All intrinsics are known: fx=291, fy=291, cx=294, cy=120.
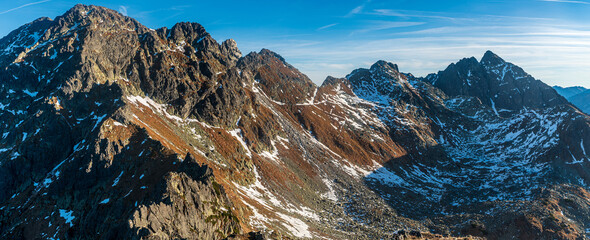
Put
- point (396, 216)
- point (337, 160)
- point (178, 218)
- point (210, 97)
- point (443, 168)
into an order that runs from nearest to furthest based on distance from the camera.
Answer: point (178, 218) < point (396, 216) < point (210, 97) < point (337, 160) < point (443, 168)

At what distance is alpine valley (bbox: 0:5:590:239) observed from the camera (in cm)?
6456

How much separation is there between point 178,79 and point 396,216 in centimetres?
12066

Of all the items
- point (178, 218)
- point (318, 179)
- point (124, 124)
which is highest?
point (124, 124)

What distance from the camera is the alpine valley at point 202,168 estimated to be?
6456 centimetres

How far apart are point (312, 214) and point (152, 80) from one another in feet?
316

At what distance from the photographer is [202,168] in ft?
216

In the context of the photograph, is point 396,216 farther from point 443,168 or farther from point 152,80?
point 152,80

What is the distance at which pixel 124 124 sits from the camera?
88375mm

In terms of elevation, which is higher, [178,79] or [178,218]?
[178,79]

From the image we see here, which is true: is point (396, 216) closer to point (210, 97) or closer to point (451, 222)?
point (451, 222)

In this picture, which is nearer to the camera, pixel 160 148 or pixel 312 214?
pixel 160 148

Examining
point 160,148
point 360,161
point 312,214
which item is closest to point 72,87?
point 160,148

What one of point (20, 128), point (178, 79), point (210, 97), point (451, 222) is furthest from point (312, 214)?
point (20, 128)

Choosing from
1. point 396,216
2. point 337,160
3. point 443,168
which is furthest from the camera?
point 443,168
